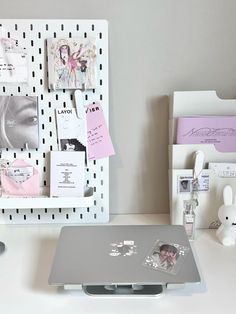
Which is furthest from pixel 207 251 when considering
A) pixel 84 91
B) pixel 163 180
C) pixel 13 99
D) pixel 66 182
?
pixel 13 99

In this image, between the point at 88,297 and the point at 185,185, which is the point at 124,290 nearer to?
the point at 88,297

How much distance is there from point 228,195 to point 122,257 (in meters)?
0.31

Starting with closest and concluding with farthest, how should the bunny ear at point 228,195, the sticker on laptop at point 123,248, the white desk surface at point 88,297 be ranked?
the white desk surface at point 88,297 → the sticker on laptop at point 123,248 → the bunny ear at point 228,195

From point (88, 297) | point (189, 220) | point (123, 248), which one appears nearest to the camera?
point (88, 297)

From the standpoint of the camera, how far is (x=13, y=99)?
105 centimetres

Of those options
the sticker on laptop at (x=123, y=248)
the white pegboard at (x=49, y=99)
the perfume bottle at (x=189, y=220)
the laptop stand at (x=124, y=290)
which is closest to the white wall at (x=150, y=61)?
the white pegboard at (x=49, y=99)

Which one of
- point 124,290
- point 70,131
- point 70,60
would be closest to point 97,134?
point 70,131

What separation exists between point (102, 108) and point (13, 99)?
220 mm

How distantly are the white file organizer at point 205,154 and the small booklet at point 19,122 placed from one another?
13.6 inches

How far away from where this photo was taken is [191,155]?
1070 millimetres

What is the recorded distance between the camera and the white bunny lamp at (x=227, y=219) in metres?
0.99

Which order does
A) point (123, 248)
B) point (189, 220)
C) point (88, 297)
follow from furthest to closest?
point (189, 220)
point (123, 248)
point (88, 297)

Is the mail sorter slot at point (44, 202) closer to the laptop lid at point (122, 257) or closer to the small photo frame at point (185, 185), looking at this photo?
the laptop lid at point (122, 257)

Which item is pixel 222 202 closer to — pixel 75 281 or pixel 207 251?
Result: pixel 207 251
